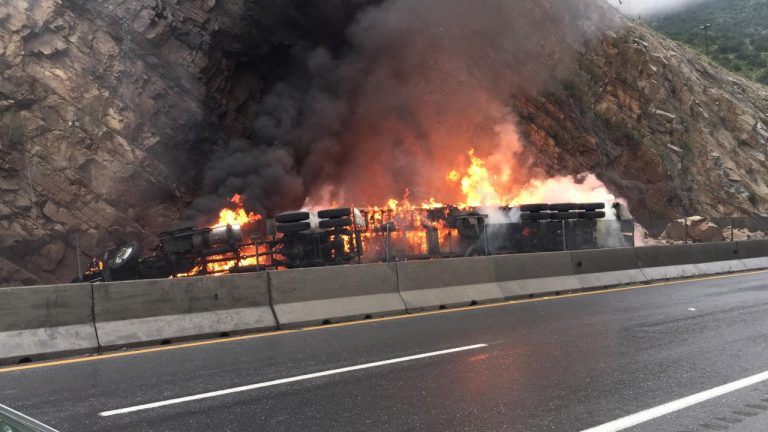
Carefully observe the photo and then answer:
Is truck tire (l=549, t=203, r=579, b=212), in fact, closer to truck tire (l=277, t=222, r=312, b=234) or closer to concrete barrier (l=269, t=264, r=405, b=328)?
truck tire (l=277, t=222, r=312, b=234)

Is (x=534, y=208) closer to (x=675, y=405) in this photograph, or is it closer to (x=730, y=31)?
(x=675, y=405)

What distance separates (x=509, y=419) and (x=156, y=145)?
2006cm

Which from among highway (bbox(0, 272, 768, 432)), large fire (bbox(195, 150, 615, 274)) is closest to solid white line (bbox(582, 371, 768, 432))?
highway (bbox(0, 272, 768, 432))

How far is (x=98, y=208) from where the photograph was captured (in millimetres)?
19922

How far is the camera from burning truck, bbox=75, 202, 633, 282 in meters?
15.3

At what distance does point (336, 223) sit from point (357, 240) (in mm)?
705

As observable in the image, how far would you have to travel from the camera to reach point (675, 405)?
15.9ft

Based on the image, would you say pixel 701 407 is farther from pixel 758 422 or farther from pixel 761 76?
pixel 761 76

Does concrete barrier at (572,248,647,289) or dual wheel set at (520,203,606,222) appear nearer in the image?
concrete barrier at (572,248,647,289)

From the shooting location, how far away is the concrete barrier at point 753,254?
18391mm

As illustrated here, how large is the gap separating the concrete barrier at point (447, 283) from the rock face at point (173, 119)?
990cm

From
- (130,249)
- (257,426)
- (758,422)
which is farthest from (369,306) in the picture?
(130,249)

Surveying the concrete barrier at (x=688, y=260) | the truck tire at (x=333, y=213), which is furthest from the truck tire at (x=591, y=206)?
the truck tire at (x=333, y=213)

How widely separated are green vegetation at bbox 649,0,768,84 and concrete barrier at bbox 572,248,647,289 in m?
48.0
